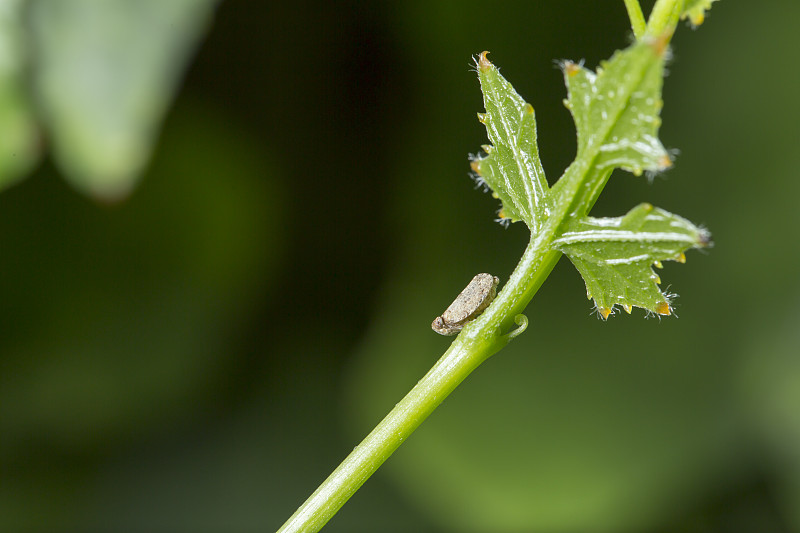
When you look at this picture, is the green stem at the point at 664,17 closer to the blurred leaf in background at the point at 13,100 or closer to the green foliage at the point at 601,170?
the green foliage at the point at 601,170

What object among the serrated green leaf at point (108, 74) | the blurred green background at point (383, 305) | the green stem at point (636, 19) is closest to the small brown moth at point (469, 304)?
the green stem at point (636, 19)

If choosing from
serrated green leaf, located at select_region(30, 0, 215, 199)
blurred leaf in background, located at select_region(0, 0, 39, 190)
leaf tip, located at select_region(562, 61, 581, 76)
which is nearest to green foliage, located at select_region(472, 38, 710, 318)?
leaf tip, located at select_region(562, 61, 581, 76)

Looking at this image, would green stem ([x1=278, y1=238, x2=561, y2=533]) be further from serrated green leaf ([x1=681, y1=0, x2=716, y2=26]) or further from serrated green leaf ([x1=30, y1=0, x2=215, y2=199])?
serrated green leaf ([x1=30, y1=0, x2=215, y2=199])

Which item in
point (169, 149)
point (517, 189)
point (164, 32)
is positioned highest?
point (164, 32)

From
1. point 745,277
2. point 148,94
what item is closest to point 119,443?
point 148,94

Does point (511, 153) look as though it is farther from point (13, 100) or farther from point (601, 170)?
point (13, 100)

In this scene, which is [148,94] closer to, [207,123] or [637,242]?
[207,123]

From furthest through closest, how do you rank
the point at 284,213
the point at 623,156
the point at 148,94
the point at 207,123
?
the point at 284,213 → the point at 207,123 → the point at 148,94 → the point at 623,156
